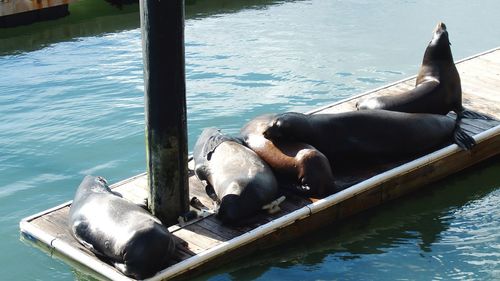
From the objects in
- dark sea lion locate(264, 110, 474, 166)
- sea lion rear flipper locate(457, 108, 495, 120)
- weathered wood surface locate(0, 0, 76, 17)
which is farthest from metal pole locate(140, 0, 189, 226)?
weathered wood surface locate(0, 0, 76, 17)

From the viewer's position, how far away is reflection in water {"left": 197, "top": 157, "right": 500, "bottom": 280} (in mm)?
6590

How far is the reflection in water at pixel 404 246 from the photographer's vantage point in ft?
21.6

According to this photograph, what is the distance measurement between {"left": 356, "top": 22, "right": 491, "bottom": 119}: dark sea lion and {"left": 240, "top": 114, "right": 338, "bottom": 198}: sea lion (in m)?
1.56

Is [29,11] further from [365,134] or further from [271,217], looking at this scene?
[271,217]

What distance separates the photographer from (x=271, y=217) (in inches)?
267

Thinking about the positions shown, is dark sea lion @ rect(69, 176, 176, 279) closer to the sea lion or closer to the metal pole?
the metal pole

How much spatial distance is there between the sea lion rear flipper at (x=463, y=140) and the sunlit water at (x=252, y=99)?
38 centimetres

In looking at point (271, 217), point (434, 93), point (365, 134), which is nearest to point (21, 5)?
point (434, 93)

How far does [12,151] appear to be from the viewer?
9.24m

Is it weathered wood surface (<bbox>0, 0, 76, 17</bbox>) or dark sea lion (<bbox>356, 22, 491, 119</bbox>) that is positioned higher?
weathered wood surface (<bbox>0, 0, 76, 17</bbox>)

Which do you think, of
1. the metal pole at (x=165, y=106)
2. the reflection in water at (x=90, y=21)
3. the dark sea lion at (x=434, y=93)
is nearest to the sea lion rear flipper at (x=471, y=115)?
the dark sea lion at (x=434, y=93)

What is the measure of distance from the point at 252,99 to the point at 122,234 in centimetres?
481

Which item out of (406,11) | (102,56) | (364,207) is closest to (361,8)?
(406,11)

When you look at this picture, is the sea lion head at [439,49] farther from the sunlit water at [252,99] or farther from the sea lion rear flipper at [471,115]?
the sunlit water at [252,99]
